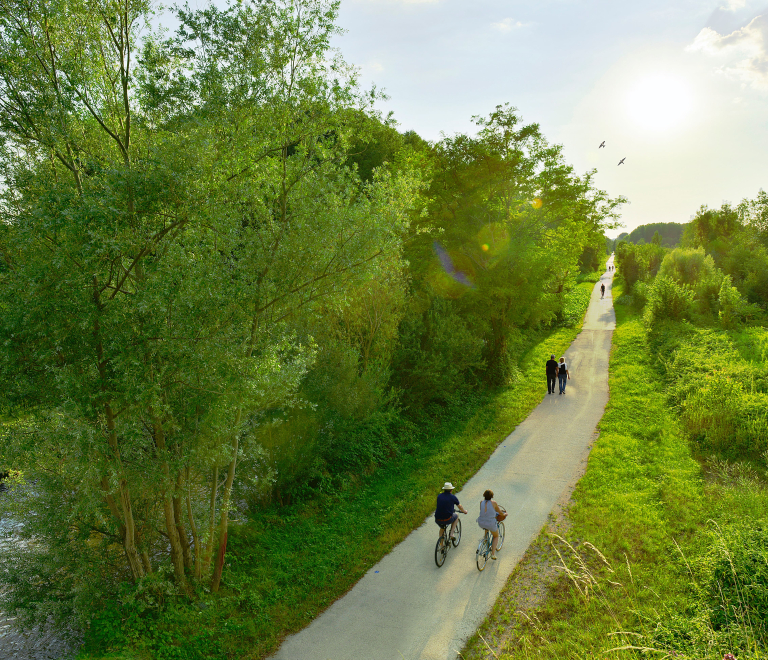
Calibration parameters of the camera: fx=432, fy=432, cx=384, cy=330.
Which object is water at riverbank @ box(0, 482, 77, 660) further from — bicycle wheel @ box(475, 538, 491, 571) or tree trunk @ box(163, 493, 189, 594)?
bicycle wheel @ box(475, 538, 491, 571)

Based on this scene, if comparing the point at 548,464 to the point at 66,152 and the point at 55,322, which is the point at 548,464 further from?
the point at 66,152

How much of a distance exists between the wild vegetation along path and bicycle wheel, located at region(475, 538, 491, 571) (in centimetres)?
14

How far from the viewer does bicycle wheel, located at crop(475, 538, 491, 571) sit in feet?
27.7

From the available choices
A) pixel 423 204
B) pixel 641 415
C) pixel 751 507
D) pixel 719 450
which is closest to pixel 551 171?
pixel 423 204

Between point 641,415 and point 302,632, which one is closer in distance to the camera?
point 302,632

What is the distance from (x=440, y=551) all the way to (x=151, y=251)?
25.1 feet

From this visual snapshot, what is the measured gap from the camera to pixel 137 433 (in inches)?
260

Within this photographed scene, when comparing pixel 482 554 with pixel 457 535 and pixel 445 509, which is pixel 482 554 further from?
pixel 445 509

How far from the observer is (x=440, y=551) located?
343 inches

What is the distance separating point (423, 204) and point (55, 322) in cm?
1550

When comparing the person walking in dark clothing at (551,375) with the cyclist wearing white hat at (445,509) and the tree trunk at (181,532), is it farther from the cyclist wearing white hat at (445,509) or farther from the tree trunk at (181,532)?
the tree trunk at (181,532)

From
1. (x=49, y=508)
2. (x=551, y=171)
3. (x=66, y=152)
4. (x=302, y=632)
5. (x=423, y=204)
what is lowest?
(x=302, y=632)

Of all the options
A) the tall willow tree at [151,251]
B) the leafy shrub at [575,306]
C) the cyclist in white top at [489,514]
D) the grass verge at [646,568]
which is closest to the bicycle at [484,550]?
the cyclist in white top at [489,514]

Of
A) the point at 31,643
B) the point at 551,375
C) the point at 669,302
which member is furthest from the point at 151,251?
the point at 669,302
